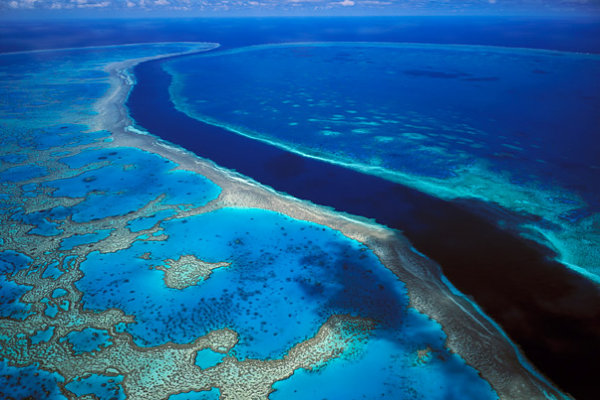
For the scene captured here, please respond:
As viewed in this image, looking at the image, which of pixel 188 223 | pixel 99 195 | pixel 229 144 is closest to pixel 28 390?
pixel 188 223

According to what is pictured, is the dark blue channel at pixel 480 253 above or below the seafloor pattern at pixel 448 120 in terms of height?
below

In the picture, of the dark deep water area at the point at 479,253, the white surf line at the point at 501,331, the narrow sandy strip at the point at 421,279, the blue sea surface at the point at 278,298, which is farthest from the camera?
the dark deep water area at the point at 479,253

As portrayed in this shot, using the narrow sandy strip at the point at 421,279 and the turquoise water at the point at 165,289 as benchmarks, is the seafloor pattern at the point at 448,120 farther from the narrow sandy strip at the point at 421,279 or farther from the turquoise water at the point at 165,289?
the turquoise water at the point at 165,289

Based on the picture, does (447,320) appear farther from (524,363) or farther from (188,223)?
(188,223)

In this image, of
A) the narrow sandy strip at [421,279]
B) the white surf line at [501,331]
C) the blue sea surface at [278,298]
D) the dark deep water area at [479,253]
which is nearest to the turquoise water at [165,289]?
the blue sea surface at [278,298]

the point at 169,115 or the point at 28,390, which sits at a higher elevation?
the point at 169,115

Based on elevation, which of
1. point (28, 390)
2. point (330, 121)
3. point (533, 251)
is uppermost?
point (330, 121)

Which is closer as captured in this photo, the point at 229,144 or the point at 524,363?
the point at 524,363
